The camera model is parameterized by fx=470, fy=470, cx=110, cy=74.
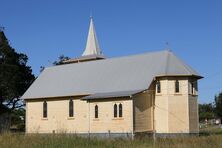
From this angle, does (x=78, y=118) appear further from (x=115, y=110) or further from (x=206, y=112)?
(x=206, y=112)

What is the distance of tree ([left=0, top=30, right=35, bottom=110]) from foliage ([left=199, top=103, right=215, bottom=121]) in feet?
192

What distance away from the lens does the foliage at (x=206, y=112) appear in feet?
384

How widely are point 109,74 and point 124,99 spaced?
6580 mm

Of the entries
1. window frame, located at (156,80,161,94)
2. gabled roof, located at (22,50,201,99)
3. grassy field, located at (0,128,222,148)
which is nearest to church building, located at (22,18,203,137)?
gabled roof, located at (22,50,201,99)

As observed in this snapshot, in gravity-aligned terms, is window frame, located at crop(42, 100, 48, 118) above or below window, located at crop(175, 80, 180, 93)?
below

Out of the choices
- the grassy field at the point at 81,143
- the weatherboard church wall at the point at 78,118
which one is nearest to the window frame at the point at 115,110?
the weatherboard church wall at the point at 78,118

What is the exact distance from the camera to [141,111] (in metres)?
46.8

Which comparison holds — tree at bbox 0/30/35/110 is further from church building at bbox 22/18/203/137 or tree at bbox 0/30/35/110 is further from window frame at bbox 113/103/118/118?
window frame at bbox 113/103/118/118

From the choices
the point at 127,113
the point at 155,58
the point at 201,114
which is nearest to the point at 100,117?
the point at 127,113

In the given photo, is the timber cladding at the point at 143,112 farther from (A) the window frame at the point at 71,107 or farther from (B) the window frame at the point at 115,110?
(A) the window frame at the point at 71,107

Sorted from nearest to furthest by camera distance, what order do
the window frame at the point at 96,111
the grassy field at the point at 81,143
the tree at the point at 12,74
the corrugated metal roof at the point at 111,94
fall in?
the grassy field at the point at 81,143
the corrugated metal roof at the point at 111,94
the window frame at the point at 96,111
the tree at the point at 12,74

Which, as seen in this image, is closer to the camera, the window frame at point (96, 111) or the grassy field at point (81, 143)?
the grassy field at point (81, 143)

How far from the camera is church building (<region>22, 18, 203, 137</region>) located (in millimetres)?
46688

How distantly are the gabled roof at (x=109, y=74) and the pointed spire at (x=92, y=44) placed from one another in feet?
27.4
